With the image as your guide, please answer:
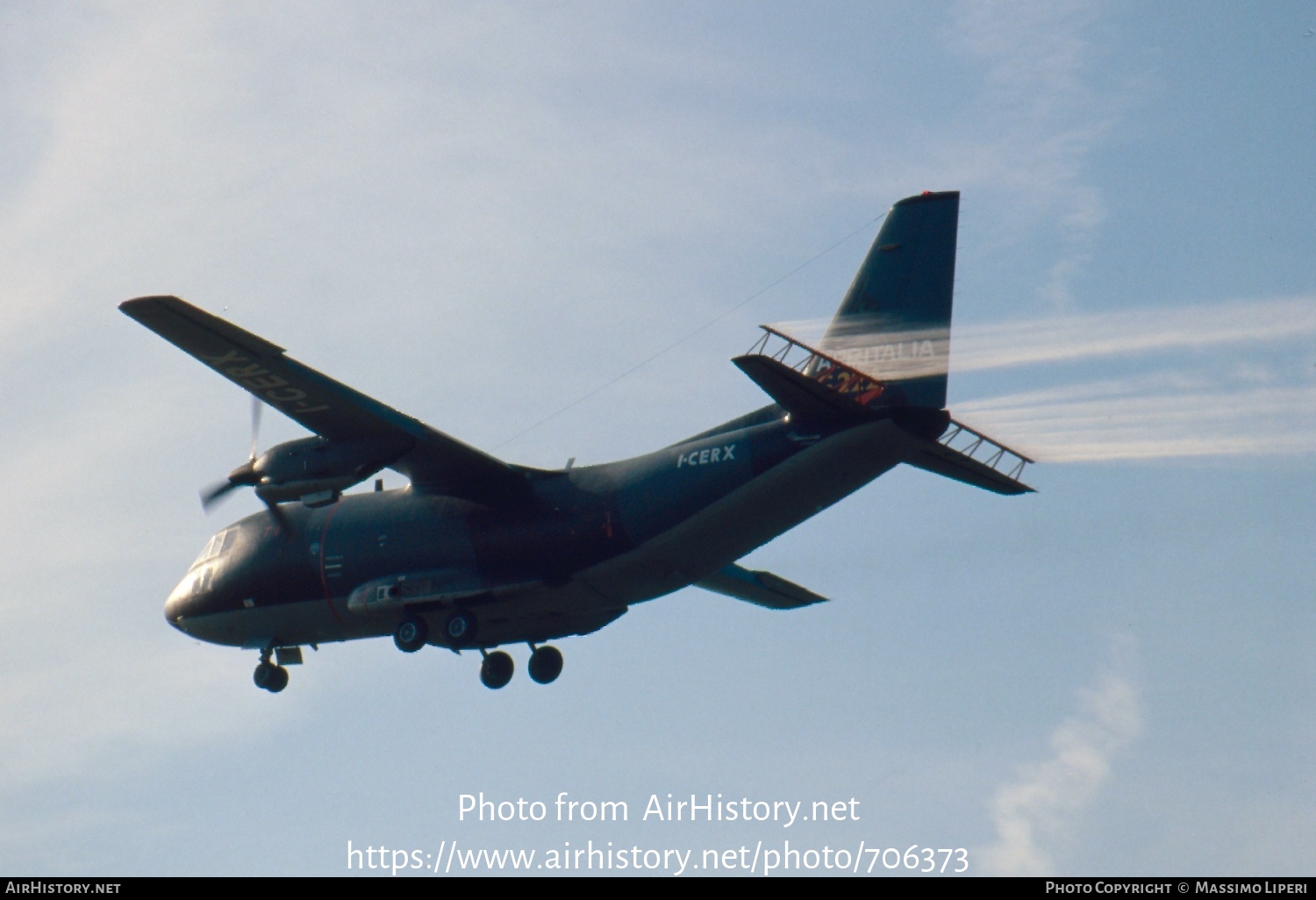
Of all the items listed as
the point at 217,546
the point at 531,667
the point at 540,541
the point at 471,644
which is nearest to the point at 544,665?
the point at 531,667

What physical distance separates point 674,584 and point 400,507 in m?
5.34

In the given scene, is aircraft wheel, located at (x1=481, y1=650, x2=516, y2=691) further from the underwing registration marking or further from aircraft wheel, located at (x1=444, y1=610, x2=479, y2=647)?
the underwing registration marking

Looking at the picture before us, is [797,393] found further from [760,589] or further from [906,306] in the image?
[760,589]

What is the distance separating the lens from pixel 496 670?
28.2 m

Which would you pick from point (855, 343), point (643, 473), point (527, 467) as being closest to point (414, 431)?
point (527, 467)

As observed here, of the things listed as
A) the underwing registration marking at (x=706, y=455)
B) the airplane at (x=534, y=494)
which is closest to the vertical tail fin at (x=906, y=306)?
the airplane at (x=534, y=494)

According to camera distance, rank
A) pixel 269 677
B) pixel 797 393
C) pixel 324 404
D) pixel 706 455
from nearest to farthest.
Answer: pixel 797 393
pixel 706 455
pixel 324 404
pixel 269 677

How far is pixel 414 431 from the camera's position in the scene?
25.8 meters

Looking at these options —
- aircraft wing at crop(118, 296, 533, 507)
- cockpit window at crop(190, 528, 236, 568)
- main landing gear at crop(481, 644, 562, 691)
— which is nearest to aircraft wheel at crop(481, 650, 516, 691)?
main landing gear at crop(481, 644, 562, 691)

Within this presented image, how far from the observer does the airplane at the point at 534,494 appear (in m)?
23.4

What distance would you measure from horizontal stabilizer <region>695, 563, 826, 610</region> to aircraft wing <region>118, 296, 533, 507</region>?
6.35m

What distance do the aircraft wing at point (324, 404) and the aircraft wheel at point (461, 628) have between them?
198 cm

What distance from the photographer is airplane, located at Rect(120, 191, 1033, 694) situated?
2336 centimetres

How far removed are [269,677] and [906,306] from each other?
14314 mm
